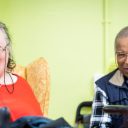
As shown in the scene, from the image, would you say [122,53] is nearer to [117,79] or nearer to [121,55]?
[121,55]

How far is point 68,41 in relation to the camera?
2.44 metres

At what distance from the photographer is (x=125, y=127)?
80 centimetres

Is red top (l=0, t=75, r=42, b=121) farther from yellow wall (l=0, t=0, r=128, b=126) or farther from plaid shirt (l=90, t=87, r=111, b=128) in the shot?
yellow wall (l=0, t=0, r=128, b=126)

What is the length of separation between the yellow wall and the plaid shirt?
731mm

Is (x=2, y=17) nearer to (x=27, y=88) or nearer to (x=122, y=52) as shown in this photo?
(x=27, y=88)

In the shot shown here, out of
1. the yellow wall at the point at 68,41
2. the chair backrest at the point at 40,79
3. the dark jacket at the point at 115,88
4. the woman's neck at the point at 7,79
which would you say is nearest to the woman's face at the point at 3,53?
the woman's neck at the point at 7,79

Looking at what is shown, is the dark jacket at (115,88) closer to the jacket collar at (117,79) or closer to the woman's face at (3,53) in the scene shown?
the jacket collar at (117,79)

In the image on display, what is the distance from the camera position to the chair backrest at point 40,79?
192 centimetres

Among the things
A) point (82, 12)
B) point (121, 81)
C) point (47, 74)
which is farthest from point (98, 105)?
point (82, 12)


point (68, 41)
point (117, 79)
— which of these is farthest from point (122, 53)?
point (68, 41)

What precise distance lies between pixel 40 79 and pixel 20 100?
52 centimetres

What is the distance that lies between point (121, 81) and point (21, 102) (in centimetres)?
59

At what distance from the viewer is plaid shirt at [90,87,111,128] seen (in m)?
1.56

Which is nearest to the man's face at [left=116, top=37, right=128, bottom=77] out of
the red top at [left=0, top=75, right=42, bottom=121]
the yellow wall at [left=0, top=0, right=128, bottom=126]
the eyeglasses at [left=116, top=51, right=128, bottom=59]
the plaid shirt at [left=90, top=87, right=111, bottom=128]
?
the eyeglasses at [left=116, top=51, right=128, bottom=59]
